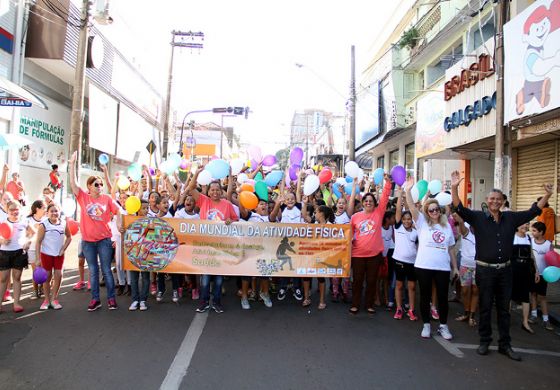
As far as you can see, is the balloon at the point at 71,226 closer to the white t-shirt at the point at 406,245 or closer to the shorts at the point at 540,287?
the white t-shirt at the point at 406,245

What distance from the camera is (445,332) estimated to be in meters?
4.85

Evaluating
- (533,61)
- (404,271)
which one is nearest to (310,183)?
(404,271)

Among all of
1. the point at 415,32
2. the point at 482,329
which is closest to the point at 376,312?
the point at 482,329

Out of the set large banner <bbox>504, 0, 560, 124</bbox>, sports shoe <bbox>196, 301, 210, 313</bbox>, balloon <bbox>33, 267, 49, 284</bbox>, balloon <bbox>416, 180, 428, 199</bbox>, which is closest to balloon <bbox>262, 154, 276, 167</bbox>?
balloon <bbox>416, 180, 428, 199</bbox>

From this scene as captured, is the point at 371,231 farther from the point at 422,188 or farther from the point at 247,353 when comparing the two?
the point at 247,353

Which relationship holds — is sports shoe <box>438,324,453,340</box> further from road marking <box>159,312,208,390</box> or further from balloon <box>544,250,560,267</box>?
road marking <box>159,312,208,390</box>

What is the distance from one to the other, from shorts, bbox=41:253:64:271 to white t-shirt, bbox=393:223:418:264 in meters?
4.82

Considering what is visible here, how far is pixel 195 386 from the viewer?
11.1 feet

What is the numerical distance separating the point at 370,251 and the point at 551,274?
2.31 meters

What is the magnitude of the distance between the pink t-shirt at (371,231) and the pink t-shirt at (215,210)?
1.91m

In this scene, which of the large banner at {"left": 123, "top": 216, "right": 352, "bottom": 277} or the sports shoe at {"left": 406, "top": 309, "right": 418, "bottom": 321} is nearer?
the sports shoe at {"left": 406, "top": 309, "right": 418, "bottom": 321}

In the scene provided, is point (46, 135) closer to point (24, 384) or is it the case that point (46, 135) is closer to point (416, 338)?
point (24, 384)

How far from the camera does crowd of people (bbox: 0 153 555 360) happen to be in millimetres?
4574

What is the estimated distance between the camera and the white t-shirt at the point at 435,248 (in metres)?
4.92
